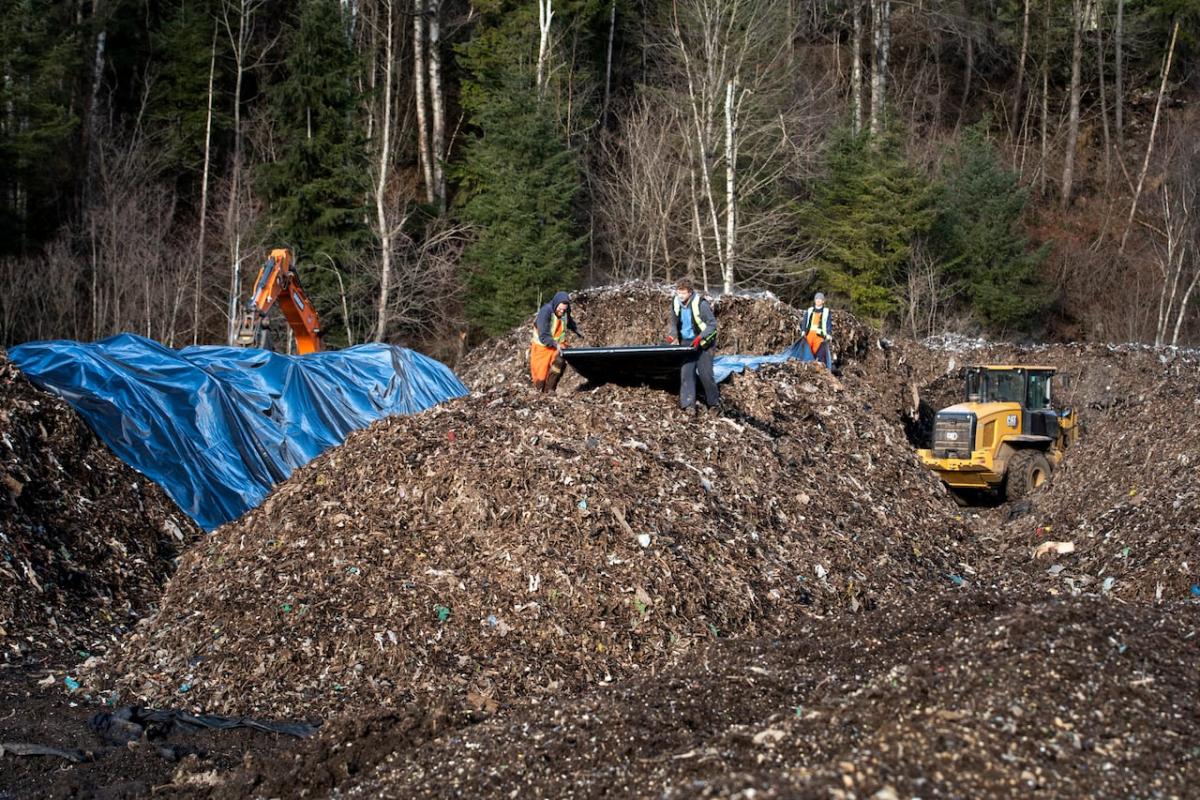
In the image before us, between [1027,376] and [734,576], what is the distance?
945 cm

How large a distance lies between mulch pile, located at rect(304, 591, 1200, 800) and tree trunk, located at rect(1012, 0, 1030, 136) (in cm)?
4339

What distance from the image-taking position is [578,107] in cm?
3838

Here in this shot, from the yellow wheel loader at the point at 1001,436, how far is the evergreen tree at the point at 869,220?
1595cm

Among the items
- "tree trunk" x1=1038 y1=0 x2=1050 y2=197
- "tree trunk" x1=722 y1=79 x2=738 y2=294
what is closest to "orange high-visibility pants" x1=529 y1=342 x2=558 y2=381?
"tree trunk" x1=722 y1=79 x2=738 y2=294

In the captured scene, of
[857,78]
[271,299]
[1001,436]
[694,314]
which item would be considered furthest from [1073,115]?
[694,314]

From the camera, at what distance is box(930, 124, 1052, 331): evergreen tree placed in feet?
118

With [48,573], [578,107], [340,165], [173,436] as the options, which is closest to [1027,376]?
[173,436]

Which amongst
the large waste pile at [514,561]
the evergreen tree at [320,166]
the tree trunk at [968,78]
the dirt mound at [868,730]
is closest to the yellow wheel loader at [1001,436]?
the large waste pile at [514,561]

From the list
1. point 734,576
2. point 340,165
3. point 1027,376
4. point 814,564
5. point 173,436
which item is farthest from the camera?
point 340,165

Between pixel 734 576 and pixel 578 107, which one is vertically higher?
pixel 578 107

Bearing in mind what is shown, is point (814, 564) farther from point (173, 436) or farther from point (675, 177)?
point (675, 177)

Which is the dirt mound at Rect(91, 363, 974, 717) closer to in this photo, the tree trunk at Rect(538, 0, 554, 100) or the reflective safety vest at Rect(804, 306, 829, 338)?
the reflective safety vest at Rect(804, 306, 829, 338)

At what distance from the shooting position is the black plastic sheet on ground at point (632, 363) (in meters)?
11.7

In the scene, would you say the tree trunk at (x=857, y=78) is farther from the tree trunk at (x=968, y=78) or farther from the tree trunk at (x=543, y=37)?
the tree trunk at (x=543, y=37)
